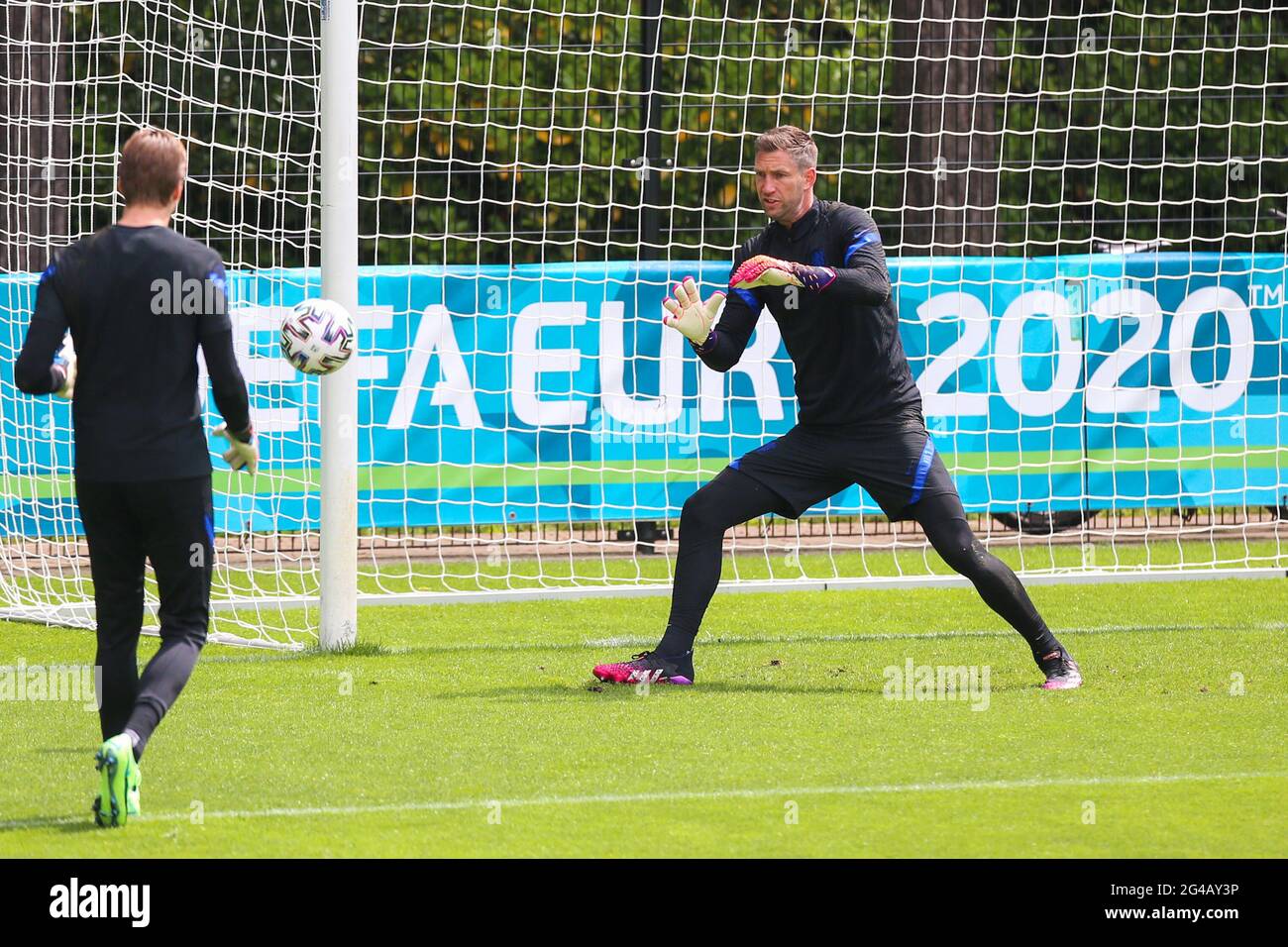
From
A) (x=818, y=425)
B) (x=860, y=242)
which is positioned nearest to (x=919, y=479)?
(x=818, y=425)

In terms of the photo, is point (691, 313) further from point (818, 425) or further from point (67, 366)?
point (67, 366)

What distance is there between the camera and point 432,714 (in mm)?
6930

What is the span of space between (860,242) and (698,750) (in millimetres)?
2230

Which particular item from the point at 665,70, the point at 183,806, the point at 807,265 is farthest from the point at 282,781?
the point at 665,70

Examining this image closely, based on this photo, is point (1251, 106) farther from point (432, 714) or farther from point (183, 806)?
point (183, 806)

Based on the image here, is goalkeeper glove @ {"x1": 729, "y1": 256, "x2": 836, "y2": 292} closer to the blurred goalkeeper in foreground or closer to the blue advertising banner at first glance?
the blurred goalkeeper in foreground

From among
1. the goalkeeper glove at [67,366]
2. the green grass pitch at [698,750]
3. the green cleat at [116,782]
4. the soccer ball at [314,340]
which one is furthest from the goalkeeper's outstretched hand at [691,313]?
the green cleat at [116,782]

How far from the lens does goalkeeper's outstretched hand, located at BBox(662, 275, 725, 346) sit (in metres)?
7.31

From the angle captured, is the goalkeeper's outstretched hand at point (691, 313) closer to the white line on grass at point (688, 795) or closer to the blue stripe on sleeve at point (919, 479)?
the blue stripe on sleeve at point (919, 479)

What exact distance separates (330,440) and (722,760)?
123 inches

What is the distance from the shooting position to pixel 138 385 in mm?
5117

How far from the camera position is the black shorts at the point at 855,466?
7.39m

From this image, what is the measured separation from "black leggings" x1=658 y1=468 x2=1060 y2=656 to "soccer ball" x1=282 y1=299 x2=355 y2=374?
1525mm

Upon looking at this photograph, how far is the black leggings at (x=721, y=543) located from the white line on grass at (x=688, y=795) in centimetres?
171
